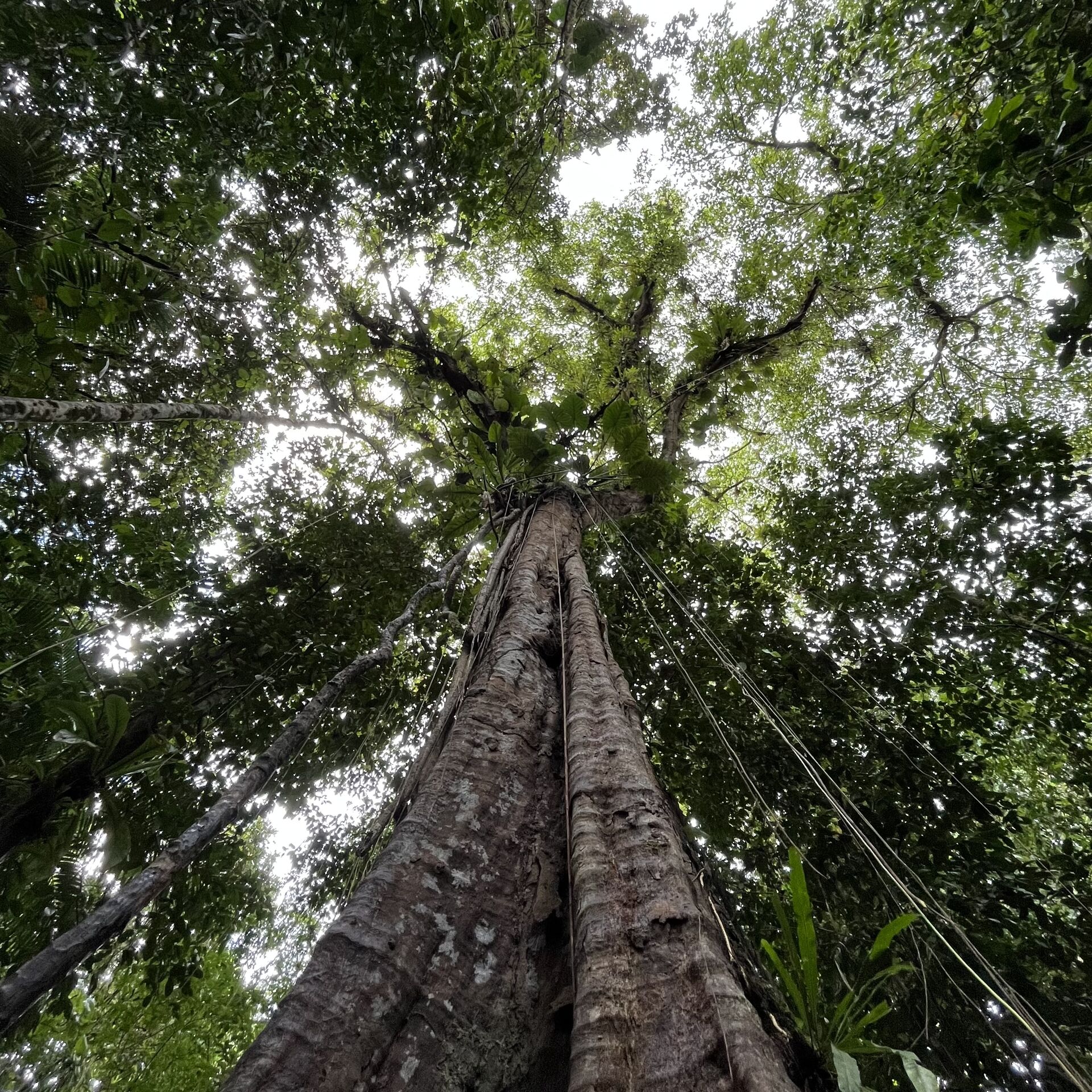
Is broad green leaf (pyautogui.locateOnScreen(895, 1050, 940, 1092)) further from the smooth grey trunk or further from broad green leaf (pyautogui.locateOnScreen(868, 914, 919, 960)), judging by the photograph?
the smooth grey trunk

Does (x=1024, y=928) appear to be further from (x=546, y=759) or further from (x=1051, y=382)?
(x=1051, y=382)

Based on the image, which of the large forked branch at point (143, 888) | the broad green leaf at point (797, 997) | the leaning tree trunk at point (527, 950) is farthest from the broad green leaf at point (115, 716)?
the broad green leaf at point (797, 997)

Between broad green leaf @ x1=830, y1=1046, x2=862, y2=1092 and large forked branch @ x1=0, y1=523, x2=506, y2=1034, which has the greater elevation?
large forked branch @ x1=0, y1=523, x2=506, y2=1034

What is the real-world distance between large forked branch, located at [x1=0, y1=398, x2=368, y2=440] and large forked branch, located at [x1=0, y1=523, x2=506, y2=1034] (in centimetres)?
149

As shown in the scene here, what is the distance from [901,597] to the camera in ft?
11.9

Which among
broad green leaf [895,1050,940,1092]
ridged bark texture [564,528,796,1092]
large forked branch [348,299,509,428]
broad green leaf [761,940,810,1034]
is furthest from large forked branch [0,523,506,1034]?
large forked branch [348,299,509,428]

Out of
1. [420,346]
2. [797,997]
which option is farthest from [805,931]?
[420,346]

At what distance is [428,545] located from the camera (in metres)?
5.18

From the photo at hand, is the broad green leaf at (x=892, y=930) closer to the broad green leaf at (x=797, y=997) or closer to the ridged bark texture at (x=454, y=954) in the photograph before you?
the broad green leaf at (x=797, y=997)

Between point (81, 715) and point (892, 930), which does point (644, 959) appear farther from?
point (81, 715)

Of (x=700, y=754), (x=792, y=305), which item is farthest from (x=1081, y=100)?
(x=792, y=305)

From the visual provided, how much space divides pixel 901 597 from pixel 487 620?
2707mm

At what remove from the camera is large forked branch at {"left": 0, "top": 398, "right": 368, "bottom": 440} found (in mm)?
2020

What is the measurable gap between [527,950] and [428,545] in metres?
4.18
